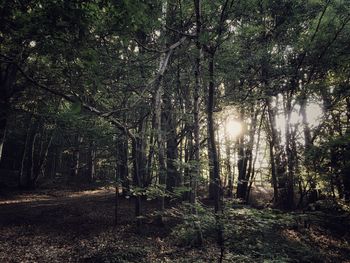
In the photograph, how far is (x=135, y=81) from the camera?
1027 cm

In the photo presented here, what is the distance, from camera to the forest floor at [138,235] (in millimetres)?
4863

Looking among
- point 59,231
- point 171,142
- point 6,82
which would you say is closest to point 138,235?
point 59,231

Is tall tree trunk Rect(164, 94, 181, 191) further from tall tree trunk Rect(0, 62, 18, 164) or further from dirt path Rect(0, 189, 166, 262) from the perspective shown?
tall tree trunk Rect(0, 62, 18, 164)

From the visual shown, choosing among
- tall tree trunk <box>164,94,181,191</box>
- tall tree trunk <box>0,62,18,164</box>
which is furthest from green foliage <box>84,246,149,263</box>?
tall tree trunk <box>0,62,18,164</box>

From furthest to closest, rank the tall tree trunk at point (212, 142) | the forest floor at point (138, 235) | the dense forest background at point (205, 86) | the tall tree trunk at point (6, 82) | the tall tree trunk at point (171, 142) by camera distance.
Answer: the tall tree trunk at point (171, 142) → the tall tree trunk at point (6, 82) → the dense forest background at point (205, 86) → the tall tree trunk at point (212, 142) → the forest floor at point (138, 235)

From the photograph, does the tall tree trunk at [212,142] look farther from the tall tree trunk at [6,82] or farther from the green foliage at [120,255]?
the tall tree trunk at [6,82]

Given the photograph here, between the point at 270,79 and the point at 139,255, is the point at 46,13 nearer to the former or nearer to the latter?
the point at 139,255

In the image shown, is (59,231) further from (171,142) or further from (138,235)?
(171,142)

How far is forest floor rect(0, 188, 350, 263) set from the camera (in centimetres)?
486

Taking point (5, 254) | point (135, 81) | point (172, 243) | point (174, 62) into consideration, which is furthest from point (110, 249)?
point (174, 62)

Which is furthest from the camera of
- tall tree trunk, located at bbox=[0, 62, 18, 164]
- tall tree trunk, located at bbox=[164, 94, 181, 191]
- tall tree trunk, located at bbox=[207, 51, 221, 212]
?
tall tree trunk, located at bbox=[164, 94, 181, 191]

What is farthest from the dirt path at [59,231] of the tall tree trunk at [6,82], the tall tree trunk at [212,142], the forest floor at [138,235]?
the tall tree trunk at [6,82]

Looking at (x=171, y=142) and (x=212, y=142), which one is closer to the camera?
(x=212, y=142)

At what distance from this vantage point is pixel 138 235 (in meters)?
11.0
